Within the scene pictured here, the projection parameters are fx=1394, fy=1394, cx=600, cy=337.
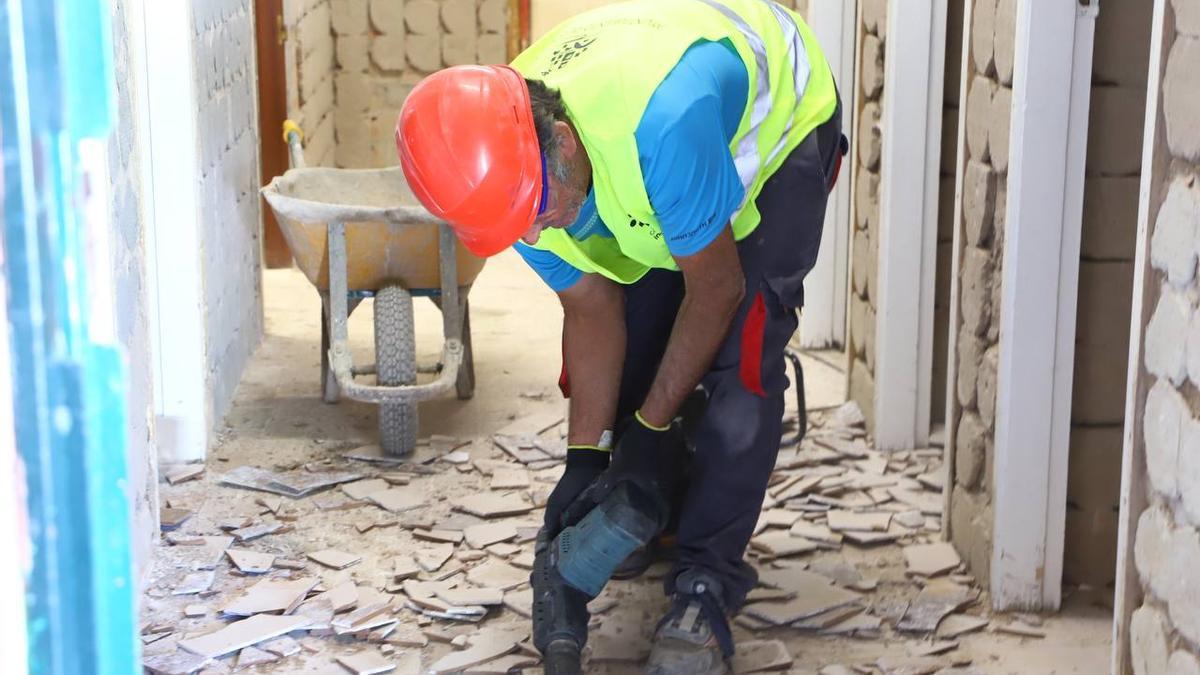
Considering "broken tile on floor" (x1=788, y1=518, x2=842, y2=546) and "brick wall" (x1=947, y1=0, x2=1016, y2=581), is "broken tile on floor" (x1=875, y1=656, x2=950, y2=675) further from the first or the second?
"broken tile on floor" (x1=788, y1=518, x2=842, y2=546)

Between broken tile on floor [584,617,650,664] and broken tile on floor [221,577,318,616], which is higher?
broken tile on floor [221,577,318,616]

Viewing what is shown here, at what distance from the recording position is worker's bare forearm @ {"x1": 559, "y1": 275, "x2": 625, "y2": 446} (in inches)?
113

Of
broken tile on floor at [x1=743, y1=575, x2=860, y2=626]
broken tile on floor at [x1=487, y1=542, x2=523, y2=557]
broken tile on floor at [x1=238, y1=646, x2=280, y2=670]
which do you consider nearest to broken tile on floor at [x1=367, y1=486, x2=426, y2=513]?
broken tile on floor at [x1=487, y1=542, x2=523, y2=557]

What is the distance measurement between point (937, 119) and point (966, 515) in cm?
112

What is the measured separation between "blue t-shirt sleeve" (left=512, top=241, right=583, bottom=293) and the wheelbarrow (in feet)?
3.84

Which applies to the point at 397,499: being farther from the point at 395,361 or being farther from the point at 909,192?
the point at 909,192

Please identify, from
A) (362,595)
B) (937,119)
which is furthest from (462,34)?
(362,595)

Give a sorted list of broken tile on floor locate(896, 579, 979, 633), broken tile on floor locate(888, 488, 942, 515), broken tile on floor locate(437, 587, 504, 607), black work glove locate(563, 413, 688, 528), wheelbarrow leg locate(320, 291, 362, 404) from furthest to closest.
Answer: wheelbarrow leg locate(320, 291, 362, 404) → broken tile on floor locate(888, 488, 942, 515) → broken tile on floor locate(437, 587, 504, 607) → broken tile on floor locate(896, 579, 979, 633) → black work glove locate(563, 413, 688, 528)

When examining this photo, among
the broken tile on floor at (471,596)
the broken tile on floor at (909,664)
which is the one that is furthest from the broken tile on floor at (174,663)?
the broken tile on floor at (909,664)

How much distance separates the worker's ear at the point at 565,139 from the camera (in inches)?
92.7

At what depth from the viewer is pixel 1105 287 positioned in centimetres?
292

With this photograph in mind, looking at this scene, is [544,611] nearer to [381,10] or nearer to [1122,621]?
[1122,621]

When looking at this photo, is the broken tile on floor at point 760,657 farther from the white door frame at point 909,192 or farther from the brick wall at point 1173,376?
the white door frame at point 909,192

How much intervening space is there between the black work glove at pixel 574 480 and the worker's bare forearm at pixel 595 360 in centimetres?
3
